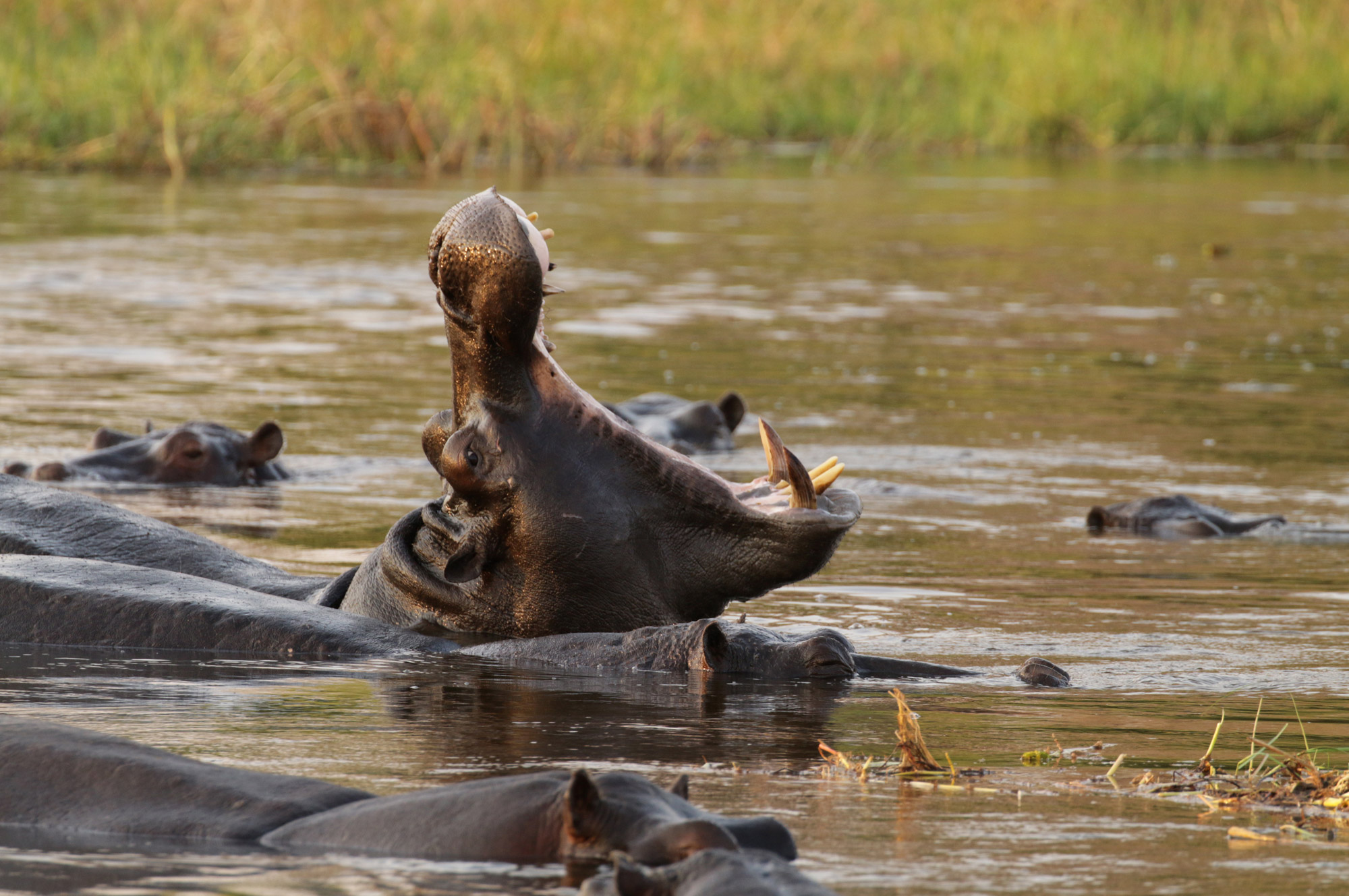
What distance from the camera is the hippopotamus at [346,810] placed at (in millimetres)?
2730

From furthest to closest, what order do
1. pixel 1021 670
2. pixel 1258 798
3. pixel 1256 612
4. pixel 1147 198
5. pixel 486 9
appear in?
pixel 486 9
pixel 1147 198
pixel 1256 612
pixel 1021 670
pixel 1258 798

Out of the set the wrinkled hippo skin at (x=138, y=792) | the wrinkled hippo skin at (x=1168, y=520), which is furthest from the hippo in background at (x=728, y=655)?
the wrinkled hippo skin at (x=1168, y=520)

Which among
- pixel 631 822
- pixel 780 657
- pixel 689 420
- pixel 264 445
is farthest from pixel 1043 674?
pixel 689 420

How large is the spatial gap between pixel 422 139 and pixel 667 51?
5.05m

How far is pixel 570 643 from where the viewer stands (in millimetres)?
4441

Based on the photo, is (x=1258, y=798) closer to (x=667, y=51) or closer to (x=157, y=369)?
(x=157, y=369)

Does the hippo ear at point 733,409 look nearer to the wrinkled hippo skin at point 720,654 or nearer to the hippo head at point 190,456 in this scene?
the hippo head at point 190,456

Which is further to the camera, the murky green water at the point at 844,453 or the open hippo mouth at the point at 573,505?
the open hippo mouth at the point at 573,505

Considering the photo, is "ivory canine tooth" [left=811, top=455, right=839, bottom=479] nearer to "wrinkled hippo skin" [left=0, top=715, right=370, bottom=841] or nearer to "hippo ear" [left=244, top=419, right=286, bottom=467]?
"wrinkled hippo skin" [left=0, top=715, right=370, bottom=841]

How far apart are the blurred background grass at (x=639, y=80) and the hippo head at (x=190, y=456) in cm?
1296

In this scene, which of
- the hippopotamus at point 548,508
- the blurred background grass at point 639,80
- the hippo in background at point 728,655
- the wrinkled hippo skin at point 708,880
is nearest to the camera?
the wrinkled hippo skin at point 708,880

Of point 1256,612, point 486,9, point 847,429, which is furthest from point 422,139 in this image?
point 1256,612

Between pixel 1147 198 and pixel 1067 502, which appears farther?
pixel 1147 198

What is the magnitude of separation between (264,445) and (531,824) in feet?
16.0
